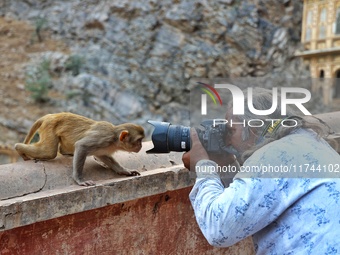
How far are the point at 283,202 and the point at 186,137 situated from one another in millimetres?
556

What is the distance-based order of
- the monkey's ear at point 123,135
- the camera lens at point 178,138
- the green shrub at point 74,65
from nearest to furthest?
the camera lens at point 178,138
the monkey's ear at point 123,135
the green shrub at point 74,65

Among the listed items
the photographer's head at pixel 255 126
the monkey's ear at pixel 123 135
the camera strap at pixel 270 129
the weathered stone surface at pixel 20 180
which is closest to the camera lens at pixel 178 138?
the photographer's head at pixel 255 126

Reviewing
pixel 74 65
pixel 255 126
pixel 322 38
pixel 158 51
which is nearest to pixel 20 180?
pixel 255 126

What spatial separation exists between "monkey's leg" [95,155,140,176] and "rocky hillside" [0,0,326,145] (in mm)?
13392

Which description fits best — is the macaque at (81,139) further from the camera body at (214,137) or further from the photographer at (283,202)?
the photographer at (283,202)

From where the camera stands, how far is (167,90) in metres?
17.0

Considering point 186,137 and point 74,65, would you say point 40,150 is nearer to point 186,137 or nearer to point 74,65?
point 186,137

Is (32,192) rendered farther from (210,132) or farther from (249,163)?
(249,163)

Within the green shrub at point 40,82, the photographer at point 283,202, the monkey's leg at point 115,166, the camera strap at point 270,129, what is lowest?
the green shrub at point 40,82

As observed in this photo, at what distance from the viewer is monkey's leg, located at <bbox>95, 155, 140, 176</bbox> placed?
2.26 metres

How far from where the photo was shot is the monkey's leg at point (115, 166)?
2257mm

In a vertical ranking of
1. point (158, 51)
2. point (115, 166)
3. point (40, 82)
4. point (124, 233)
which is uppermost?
point (115, 166)

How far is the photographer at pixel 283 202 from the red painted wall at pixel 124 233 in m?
0.72

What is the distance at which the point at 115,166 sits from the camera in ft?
7.78
